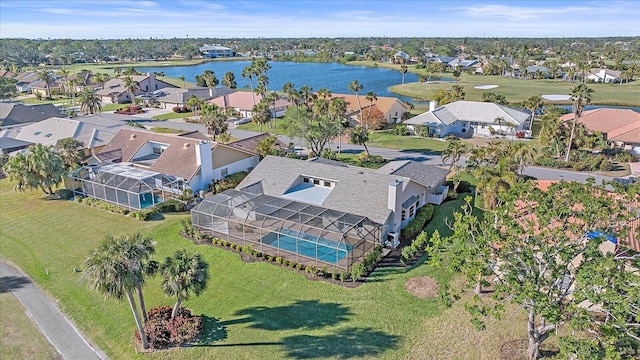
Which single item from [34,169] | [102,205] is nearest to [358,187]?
[102,205]

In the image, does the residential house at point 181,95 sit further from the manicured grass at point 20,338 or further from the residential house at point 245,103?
the manicured grass at point 20,338

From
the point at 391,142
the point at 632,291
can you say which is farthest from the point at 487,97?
the point at 632,291

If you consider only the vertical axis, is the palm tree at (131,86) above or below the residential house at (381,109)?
above

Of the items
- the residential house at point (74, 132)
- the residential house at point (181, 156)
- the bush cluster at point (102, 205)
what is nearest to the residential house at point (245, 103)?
the residential house at point (74, 132)

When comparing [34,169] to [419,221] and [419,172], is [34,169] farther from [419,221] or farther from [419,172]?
[419,172]

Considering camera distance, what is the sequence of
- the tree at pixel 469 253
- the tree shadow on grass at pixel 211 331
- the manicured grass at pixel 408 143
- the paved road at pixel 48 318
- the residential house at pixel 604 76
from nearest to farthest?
1. the tree at pixel 469 253
2. the paved road at pixel 48 318
3. the tree shadow on grass at pixel 211 331
4. the manicured grass at pixel 408 143
5. the residential house at pixel 604 76

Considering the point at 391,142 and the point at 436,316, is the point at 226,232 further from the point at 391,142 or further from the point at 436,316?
the point at 391,142

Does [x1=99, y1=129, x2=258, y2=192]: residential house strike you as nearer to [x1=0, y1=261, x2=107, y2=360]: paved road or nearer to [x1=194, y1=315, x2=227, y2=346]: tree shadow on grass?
[x1=0, y1=261, x2=107, y2=360]: paved road

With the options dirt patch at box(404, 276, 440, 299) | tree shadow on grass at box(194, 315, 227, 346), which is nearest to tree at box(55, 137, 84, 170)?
tree shadow on grass at box(194, 315, 227, 346)
